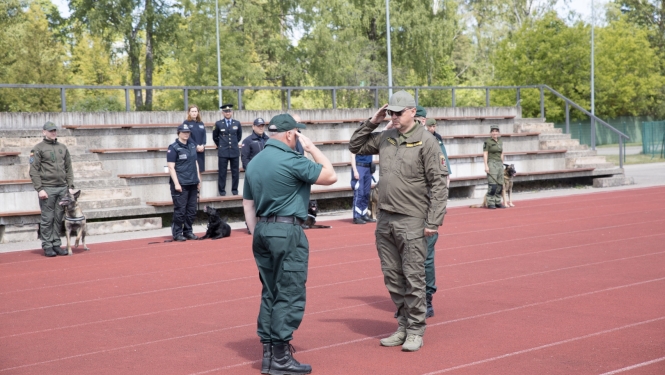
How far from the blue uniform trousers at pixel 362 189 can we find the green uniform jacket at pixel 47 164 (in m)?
5.73

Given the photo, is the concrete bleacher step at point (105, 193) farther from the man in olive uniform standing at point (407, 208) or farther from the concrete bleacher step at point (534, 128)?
the concrete bleacher step at point (534, 128)

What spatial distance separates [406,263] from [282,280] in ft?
3.82

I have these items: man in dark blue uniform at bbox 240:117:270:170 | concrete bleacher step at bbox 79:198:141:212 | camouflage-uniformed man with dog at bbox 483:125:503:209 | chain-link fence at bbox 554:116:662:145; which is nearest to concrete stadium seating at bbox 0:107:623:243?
concrete bleacher step at bbox 79:198:141:212

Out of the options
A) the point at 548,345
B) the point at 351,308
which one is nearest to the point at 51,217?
the point at 351,308

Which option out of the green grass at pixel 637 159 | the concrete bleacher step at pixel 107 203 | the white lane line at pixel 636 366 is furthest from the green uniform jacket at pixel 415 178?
the green grass at pixel 637 159

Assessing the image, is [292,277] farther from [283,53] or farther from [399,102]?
[283,53]

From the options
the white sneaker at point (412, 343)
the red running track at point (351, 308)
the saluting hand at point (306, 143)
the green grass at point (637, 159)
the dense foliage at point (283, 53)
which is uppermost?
the dense foliage at point (283, 53)

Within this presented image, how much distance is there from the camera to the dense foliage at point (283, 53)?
133 ft

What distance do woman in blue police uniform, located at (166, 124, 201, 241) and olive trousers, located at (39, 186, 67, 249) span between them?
6.40 ft

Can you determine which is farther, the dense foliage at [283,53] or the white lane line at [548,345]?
the dense foliage at [283,53]

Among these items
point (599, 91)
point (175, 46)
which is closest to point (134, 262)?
point (175, 46)

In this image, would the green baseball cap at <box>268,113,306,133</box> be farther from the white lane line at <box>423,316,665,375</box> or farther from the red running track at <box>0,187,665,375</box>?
the white lane line at <box>423,316,665,375</box>

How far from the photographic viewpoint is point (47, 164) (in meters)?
12.9

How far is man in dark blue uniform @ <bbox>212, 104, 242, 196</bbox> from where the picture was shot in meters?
17.5
